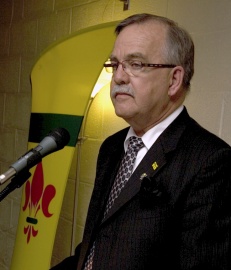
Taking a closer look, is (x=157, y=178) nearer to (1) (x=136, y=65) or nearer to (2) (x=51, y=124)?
(1) (x=136, y=65)

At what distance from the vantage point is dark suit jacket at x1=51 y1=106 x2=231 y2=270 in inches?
33.2

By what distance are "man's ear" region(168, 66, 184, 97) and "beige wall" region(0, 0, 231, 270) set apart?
38 centimetres

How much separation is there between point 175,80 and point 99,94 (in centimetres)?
94

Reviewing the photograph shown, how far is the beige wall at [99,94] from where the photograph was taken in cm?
138

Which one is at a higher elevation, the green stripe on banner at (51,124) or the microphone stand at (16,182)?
the green stripe on banner at (51,124)

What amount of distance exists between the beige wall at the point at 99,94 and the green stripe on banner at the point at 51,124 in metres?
0.40

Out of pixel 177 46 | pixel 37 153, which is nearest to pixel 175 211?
pixel 37 153

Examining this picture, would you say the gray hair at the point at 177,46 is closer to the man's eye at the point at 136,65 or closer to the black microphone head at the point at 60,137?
the man's eye at the point at 136,65

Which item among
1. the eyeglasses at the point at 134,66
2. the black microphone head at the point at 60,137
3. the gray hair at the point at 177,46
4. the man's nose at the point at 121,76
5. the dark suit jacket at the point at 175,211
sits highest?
the gray hair at the point at 177,46

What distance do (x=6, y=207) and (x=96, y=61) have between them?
1.72 metres

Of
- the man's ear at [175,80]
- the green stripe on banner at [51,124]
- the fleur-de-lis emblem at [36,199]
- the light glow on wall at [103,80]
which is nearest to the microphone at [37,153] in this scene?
the man's ear at [175,80]

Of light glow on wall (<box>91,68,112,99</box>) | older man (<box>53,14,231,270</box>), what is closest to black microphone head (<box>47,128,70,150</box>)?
older man (<box>53,14,231,270</box>)

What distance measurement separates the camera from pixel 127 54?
1034 millimetres

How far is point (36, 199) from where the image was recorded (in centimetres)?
159
